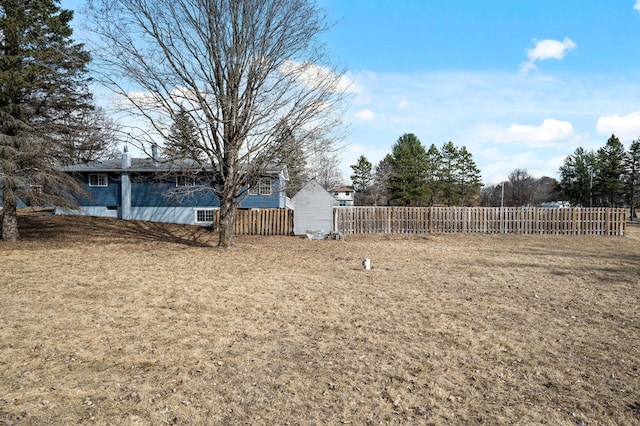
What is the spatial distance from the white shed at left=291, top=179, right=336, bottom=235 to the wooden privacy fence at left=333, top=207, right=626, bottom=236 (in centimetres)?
410

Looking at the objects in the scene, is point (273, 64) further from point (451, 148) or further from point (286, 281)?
point (451, 148)

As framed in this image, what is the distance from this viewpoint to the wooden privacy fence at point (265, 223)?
2144cm

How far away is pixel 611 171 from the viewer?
4738 cm

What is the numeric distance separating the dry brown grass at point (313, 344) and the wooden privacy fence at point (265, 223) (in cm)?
1019

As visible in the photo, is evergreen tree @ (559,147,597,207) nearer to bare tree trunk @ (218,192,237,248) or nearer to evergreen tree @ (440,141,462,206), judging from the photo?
evergreen tree @ (440,141,462,206)

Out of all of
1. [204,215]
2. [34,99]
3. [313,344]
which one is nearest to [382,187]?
[204,215]

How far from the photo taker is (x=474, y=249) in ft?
53.5

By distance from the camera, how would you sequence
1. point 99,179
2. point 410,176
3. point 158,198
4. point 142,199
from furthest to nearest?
point 410,176, point 99,179, point 142,199, point 158,198

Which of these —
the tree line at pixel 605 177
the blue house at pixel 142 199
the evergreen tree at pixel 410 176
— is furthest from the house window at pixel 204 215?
the tree line at pixel 605 177

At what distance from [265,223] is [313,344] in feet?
54.7

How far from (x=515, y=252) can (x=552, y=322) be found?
1004 centimetres

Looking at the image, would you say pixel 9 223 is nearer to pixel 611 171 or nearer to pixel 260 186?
pixel 260 186

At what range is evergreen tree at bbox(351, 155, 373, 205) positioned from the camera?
62.2 metres

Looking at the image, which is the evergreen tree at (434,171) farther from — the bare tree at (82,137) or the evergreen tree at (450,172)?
the bare tree at (82,137)
